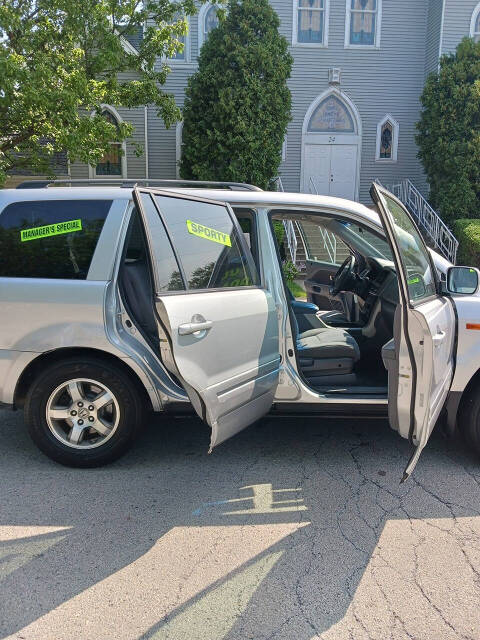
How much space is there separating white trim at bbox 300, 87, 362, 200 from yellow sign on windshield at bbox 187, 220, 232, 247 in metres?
14.4

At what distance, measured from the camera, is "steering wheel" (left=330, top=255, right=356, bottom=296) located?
5215 mm

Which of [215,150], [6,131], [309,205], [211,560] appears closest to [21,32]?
[6,131]

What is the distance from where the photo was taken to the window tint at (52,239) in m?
3.54

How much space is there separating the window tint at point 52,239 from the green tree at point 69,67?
6.20m

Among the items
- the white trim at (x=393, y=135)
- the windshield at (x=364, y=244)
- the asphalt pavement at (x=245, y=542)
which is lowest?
the asphalt pavement at (x=245, y=542)

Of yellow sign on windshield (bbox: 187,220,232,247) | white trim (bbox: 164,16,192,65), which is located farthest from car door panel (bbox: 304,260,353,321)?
white trim (bbox: 164,16,192,65)

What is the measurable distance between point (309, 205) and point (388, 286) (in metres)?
1.10

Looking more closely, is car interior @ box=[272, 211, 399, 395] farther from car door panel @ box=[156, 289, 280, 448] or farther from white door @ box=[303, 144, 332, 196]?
white door @ box=[303, 144, 332, 196]

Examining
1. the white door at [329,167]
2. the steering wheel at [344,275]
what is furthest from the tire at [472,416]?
the white door at [329,167]

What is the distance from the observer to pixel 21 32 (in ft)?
32.7

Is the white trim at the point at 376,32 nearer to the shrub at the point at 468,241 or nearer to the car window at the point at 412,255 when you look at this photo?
the shrub at the point at 468,241

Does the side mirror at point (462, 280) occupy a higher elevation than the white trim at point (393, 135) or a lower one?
lower

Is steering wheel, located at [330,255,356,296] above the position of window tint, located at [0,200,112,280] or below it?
below

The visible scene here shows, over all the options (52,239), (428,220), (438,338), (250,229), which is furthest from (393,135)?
(52,239)
